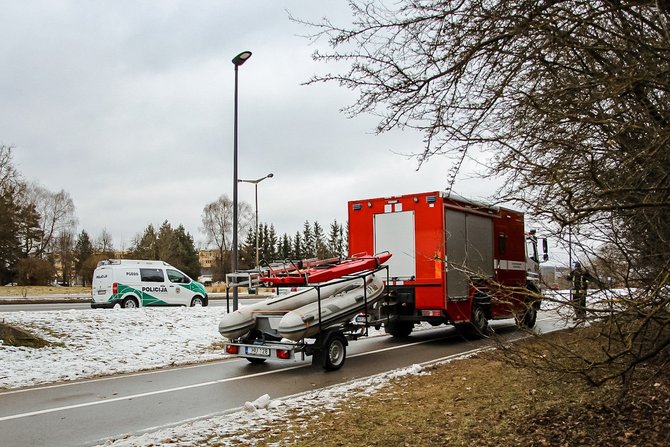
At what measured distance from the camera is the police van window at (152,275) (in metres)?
22.1

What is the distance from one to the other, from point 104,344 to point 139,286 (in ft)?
31.1

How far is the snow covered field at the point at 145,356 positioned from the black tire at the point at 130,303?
4375 mm

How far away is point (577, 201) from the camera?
13.6 feet

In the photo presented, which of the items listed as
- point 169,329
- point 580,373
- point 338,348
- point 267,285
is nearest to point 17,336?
point 169,329

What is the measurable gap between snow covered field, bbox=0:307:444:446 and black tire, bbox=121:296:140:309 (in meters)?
4.38

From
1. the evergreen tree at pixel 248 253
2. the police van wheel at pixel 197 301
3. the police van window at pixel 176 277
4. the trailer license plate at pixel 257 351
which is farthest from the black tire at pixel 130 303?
the evergreen tree at pixel 248 253

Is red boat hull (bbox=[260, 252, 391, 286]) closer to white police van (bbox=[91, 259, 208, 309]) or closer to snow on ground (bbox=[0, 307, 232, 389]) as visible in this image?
snow on ground (bbox=[0, 307, 232, 389])

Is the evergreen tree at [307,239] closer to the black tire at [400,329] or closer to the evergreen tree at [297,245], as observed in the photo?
the evergreen tree at [297,245]

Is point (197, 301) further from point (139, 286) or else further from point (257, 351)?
point (257, 351)

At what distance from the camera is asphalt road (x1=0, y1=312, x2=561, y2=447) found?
6473mm

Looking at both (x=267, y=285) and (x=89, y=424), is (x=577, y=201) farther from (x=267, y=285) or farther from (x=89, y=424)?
(x=267, y=285)

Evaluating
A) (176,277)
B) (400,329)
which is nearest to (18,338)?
(400,329)

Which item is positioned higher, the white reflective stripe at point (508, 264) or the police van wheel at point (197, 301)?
the white reflective stripe at point (508, 264)

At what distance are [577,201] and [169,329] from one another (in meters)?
12.7
